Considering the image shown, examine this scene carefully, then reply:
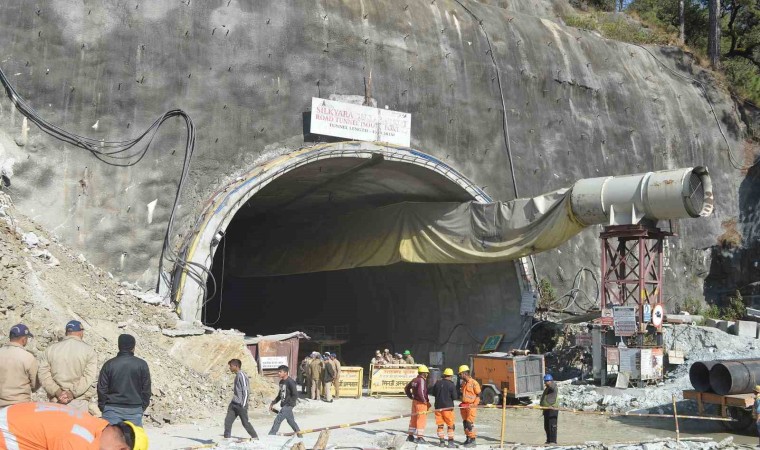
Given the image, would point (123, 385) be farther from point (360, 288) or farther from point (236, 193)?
point (360, 288)

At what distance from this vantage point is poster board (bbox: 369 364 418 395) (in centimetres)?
2386

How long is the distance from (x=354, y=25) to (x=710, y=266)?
17060 millimetres

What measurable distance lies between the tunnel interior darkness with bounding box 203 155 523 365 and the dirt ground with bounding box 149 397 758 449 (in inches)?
176

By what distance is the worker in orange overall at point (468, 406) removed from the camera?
15.3 metres

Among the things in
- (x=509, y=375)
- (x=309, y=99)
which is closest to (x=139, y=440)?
(x=509, y=375)

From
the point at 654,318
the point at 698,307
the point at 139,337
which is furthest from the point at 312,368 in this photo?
the point at 698,307

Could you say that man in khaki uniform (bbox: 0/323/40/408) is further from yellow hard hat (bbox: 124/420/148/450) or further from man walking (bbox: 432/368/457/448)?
man walking (bbox: 432/368/457/448)

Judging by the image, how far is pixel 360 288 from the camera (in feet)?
115

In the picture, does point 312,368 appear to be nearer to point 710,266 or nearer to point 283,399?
point 283,399

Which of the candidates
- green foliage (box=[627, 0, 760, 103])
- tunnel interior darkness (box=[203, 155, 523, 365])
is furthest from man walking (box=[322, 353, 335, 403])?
green foliage (box=[627, 0, 760, 103])

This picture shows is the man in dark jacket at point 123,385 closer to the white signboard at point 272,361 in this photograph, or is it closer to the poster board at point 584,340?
the white signboard at point 272,361

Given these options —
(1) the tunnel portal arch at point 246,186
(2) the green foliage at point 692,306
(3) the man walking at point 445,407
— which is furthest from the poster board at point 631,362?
(2) the green foliage at point 692,306

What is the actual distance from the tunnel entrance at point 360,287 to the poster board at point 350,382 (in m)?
4.11

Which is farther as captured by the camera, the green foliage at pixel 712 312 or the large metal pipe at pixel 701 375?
the green foliage at pixel 712 312
